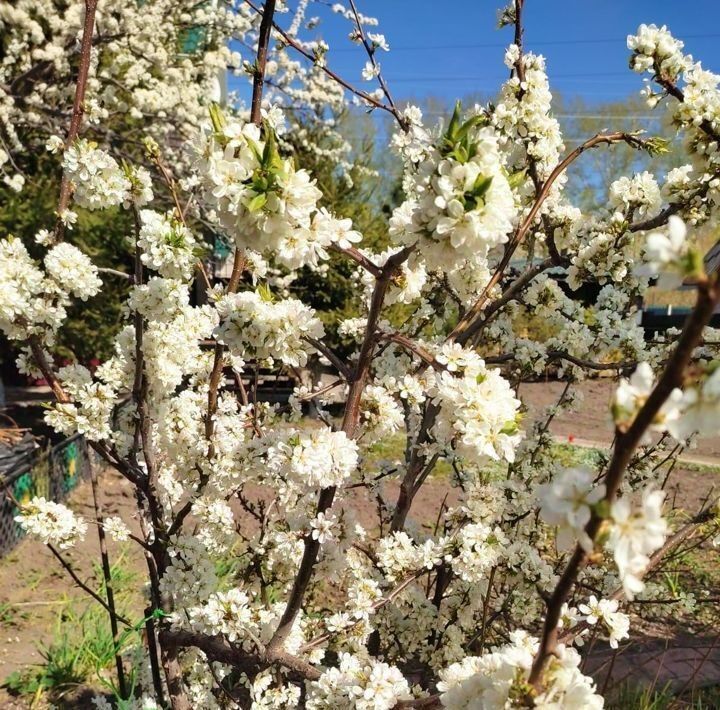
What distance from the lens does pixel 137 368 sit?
199 cm

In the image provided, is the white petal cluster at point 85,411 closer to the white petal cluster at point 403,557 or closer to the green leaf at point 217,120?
the white petal cluster at point 403,557

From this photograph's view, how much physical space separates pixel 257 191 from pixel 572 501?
71 cm

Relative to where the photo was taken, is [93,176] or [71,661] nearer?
[93,176]

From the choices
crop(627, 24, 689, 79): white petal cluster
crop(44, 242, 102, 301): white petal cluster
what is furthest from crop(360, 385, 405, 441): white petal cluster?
crop(627, 24, 689, 79): white petal cluster

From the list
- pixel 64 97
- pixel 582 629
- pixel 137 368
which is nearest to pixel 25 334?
pixel 137 368

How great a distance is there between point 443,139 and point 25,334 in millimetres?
1428

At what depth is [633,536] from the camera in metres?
0.77

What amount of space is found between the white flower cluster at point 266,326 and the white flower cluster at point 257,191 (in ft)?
0.70

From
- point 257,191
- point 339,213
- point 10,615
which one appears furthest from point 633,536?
point 339,213

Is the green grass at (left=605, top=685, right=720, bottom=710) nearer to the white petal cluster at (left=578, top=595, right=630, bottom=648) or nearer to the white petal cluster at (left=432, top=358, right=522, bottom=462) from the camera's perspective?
the white petal cluster at (left=578, top=595, right=630, bottom=648)

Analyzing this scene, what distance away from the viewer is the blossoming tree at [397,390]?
3.43 ft

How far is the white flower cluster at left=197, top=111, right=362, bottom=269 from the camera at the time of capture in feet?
3.78

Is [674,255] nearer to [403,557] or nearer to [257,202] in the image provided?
[257,202]

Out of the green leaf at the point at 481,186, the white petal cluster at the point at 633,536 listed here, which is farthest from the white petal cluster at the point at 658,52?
the white petal cluster at the point at 633,536
